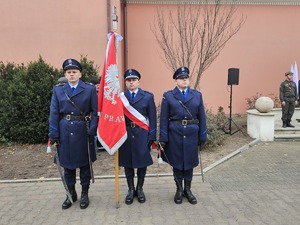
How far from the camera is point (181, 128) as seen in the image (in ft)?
14.1

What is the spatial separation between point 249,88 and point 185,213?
10166 mm

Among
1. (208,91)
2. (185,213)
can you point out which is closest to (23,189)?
(185,213)

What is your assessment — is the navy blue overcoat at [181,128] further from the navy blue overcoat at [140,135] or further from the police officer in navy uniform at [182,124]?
the navy blue overcoat at [140,135]

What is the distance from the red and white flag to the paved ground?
92 cm

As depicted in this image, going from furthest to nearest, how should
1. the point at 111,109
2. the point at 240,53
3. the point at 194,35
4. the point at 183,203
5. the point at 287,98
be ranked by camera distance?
the point at 240,53 → the point at 194,35 → the point at 287,98 → the point at 183,203 → the point at 111,109

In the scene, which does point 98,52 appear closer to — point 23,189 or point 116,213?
point 23,189

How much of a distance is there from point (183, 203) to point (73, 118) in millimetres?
1952

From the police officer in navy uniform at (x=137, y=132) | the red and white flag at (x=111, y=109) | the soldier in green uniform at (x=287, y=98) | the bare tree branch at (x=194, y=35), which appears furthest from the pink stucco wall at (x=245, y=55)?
the red and white flag at (x=111, y=109)

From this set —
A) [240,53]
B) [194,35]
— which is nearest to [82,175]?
[194,35]

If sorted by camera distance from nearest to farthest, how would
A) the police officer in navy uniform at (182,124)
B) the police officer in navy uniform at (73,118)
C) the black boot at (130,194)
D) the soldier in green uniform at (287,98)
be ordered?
the police officer in navy uniform at (73,118) < the police officer in navy uniform at (182,124) < the black boot at (130,194) < the soldier in green uniform at (287,98)

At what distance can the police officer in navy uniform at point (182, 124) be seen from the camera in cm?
428

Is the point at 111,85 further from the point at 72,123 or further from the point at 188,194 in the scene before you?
the point at 188,194

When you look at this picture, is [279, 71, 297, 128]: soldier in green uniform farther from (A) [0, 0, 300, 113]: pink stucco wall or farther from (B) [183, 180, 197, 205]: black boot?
(B) [183, 180, 197, 205]: black boot

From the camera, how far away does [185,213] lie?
A: 4.09m
